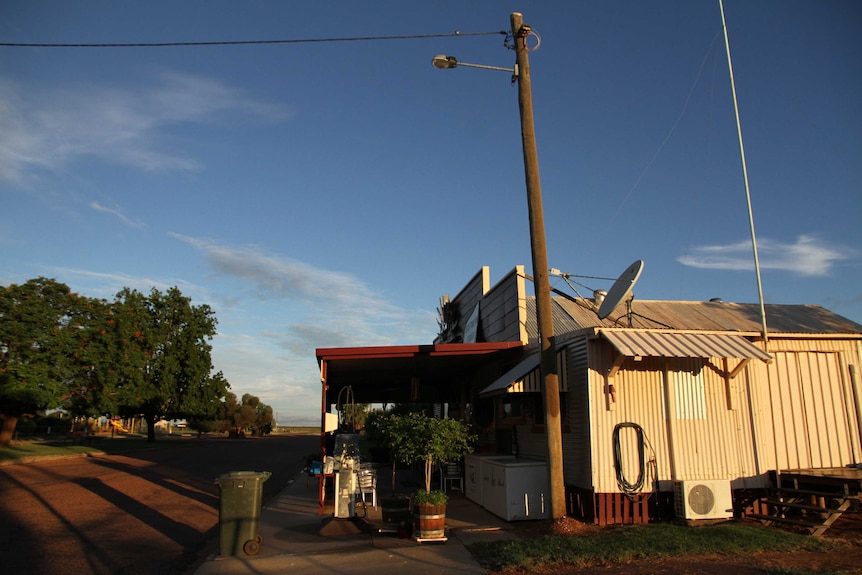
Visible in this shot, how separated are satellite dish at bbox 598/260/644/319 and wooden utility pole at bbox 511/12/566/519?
125 centimetres

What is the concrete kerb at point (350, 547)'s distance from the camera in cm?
718

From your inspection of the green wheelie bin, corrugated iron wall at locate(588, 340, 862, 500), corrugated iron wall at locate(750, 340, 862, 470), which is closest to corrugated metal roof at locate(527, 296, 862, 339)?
corrugated iron wall at locate(750, 340, 862, 470)

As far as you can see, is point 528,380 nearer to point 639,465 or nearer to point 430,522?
point 639,465

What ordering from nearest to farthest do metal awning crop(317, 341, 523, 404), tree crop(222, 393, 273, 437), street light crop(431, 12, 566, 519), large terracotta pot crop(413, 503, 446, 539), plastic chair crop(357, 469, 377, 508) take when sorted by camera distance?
large terracotta pot crop(413, 503, 446, 539) < street light crop(431, 12, 566, 519) < plastic chair crop(357, 469, 377, 508) < metal awning crop(317, 341, 523, 404) < tree crop(222, 393, 273, 437)

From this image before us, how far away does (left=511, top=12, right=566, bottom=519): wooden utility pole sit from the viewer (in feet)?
29.4

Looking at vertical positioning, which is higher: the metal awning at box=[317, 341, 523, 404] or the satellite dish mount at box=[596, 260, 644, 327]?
the satellite dish mount at box=[596, 260, 644, 327]

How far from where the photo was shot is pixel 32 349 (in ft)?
99.1

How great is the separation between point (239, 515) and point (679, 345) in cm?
717

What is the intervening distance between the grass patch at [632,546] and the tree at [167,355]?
112 ft

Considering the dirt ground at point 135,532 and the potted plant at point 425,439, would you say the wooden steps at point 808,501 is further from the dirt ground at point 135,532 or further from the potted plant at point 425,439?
the potted plant at point 425,439

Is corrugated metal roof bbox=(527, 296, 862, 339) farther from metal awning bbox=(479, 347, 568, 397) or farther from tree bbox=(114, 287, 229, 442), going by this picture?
tree bbox=(114, 287, 229, 442)

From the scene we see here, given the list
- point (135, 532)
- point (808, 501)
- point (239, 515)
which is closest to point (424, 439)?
point (239, 515)

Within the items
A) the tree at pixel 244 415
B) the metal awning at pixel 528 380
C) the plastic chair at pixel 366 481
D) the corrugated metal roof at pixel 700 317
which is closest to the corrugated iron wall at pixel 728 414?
the metal awning at pixel 528 380

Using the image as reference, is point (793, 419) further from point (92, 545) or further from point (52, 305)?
point (52, 305)
